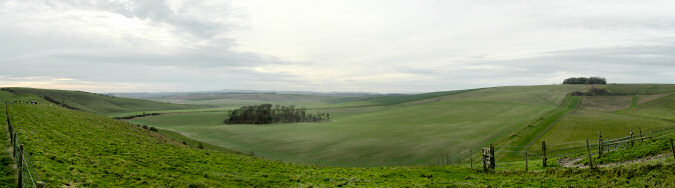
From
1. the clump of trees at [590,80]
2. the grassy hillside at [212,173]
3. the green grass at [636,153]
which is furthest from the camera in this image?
the clump of trees at [590,80]

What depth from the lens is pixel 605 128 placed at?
6272 centimetres

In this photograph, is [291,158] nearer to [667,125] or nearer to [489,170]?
[489,170]

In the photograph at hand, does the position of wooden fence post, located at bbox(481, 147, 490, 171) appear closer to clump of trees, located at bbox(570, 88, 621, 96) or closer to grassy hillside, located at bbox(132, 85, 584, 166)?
grassy hillside, located at bbox(132, 85, 584, 166)

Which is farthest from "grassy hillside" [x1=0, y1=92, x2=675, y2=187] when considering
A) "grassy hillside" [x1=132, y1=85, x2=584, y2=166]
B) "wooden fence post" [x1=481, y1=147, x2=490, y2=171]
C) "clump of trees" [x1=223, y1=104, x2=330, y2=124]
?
"clump of trees" [x1=223, y1=104, x2=330, y2=124]

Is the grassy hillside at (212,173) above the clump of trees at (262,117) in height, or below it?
above

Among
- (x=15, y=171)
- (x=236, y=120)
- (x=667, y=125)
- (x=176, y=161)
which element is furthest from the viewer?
(x=236, y=120)

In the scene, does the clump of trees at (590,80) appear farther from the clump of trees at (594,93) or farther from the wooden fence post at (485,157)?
the wooden fence post at (485,157)

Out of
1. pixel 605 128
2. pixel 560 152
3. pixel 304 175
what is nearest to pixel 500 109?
pixel 605 128

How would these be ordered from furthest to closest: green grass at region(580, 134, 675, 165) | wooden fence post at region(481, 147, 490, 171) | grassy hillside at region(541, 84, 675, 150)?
grassy hillside at region(541, 84, 675, 150), wooden fence post at region(481, 147, 490, 171), green grass at region(580, 134, 675, 165)

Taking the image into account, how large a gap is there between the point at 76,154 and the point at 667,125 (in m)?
88.7

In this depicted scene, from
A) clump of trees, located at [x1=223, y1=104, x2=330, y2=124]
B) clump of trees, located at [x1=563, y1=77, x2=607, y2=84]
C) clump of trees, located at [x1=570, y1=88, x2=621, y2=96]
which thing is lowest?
clump of trees, located at [x1=223, y1=104, x2=330, y2=124]

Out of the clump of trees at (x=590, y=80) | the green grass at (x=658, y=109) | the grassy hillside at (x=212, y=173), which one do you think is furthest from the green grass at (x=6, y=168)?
the clump of trees at (x=590, y=80)

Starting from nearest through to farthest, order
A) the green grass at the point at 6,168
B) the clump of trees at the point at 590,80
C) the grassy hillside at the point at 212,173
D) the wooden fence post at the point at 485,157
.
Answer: the green grass at the point at 6,168 → the grassy hillside at the point at 212,173 → the wooden fence post at the point at 485,157 → the clump of trees at the point at 590,80

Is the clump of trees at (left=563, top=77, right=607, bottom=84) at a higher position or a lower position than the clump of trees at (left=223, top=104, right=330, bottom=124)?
higher
